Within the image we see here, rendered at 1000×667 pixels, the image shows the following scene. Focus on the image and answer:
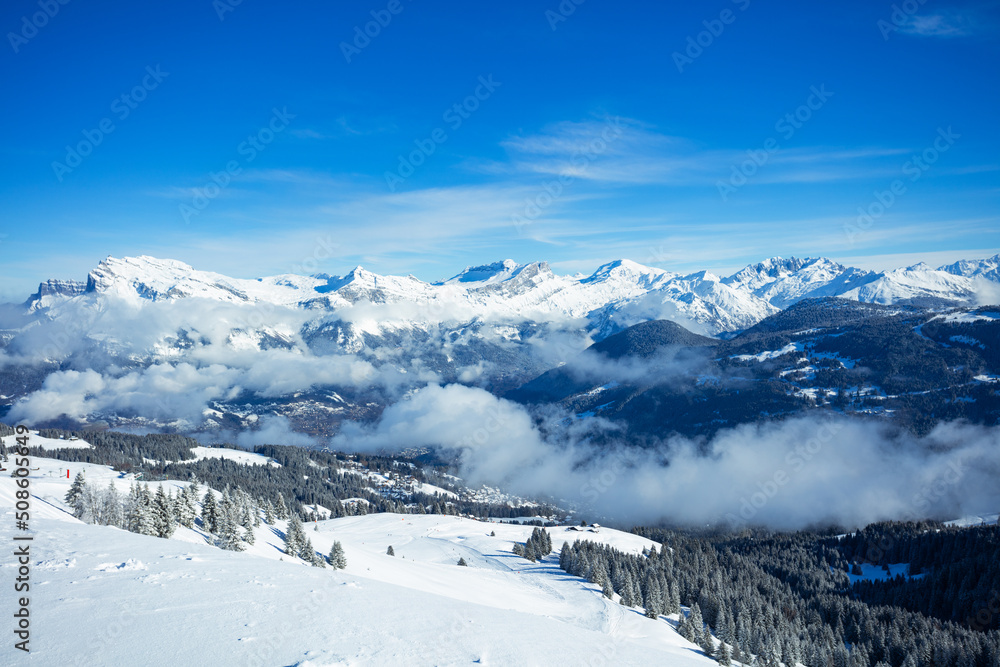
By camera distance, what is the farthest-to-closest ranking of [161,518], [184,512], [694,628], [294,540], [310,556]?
[294,540]
[694,628]
[310,556]
[184,512]
[161,518]

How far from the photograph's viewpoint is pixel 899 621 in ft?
322

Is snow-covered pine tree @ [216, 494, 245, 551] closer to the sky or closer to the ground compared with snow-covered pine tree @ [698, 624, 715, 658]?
closer to the sky

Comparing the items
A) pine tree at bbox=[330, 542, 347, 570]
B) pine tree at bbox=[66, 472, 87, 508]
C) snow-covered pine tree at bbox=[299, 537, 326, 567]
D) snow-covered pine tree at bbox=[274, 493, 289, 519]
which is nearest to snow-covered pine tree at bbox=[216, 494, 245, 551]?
snow-covered pine tree at bbox=[299, 537, 326, 567]

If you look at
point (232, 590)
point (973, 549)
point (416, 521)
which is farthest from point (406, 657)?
point (973, 549)

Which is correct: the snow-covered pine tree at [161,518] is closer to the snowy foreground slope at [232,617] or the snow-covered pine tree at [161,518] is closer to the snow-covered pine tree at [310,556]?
the snowy foreground slope at [232,617]

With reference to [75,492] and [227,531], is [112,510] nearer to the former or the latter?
[75,492]

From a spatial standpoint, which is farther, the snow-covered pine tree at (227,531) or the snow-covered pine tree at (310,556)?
the snow-covered pine tree at (310,556)

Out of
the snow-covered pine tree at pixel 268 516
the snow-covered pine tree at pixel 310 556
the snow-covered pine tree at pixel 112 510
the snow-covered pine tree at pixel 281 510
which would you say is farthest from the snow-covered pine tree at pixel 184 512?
the snow-covered pine tree at pixel 281 510

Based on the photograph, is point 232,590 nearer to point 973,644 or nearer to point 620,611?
point 620,611

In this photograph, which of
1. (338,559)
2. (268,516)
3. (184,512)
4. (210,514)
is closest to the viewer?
(210,514)

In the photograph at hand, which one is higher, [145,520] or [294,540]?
[145,520]

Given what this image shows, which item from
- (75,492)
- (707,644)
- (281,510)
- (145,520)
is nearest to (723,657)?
(707,644)

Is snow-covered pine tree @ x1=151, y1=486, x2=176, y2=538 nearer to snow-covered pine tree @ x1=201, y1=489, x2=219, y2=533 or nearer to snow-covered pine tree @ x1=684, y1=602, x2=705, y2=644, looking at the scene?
snow-covered pine tree @ x1=201, y1=489, x2=219, y2=533

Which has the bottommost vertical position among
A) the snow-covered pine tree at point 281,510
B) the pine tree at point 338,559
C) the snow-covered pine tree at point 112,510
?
the snow-covered pine tree at point 281,510
